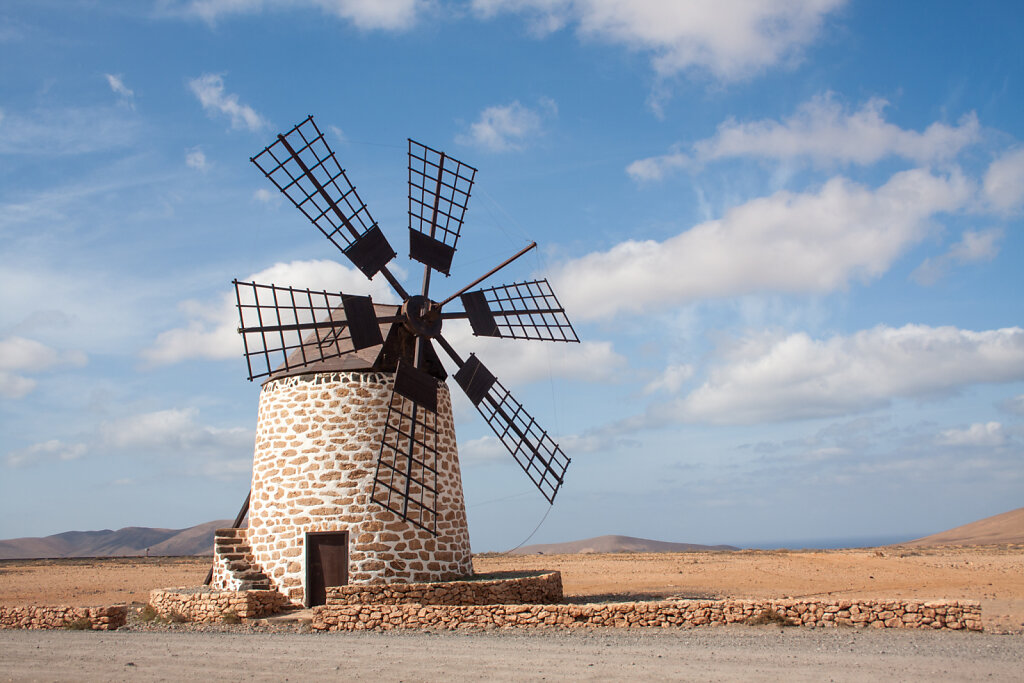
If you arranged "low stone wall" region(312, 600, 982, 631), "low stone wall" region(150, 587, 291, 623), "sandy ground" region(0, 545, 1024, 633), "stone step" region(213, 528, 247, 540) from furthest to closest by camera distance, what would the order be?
1. "sandy ground" region(0, 545, 1024, 633)
2. "stone step" region(213, 528, 247, 540)
3. "low stone wall" region(150, 587, 291, 623)
4. "low stone wall" region(312, 600, 982, 631)

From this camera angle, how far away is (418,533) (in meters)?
14.5

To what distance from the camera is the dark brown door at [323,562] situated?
1395cm

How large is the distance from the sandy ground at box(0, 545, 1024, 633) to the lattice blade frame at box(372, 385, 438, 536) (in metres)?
4.16

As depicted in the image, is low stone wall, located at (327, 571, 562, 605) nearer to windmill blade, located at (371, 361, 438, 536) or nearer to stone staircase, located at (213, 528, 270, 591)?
windmill blade, located at (371, 361, 438, 536)

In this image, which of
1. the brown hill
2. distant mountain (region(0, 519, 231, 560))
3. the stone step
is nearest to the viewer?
the stone step

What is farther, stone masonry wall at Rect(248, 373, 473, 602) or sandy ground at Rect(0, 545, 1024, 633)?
sandy ground at Rect(0, 545, 1024, 633)

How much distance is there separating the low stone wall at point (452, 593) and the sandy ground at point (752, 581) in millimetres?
2219

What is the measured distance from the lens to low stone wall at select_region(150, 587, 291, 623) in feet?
43.5

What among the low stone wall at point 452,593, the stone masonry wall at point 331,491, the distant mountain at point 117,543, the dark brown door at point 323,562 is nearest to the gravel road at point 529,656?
the low stone wall at point 452,593

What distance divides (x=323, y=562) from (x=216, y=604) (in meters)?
1.85

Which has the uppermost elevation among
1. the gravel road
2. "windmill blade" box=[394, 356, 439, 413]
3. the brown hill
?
"windmill blade" box=[394, 356, 439, 413]

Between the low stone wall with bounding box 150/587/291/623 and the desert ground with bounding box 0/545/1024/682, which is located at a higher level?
the low stone wall with bounding box 150/587/291/623

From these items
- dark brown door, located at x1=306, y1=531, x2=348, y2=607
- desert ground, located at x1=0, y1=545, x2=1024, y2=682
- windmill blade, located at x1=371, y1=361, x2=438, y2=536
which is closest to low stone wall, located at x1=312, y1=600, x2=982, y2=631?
desert ground, located at x1=0, y1=545, x2=1024, y2=682

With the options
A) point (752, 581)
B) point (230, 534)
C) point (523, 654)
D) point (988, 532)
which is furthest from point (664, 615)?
point (988, 532)
